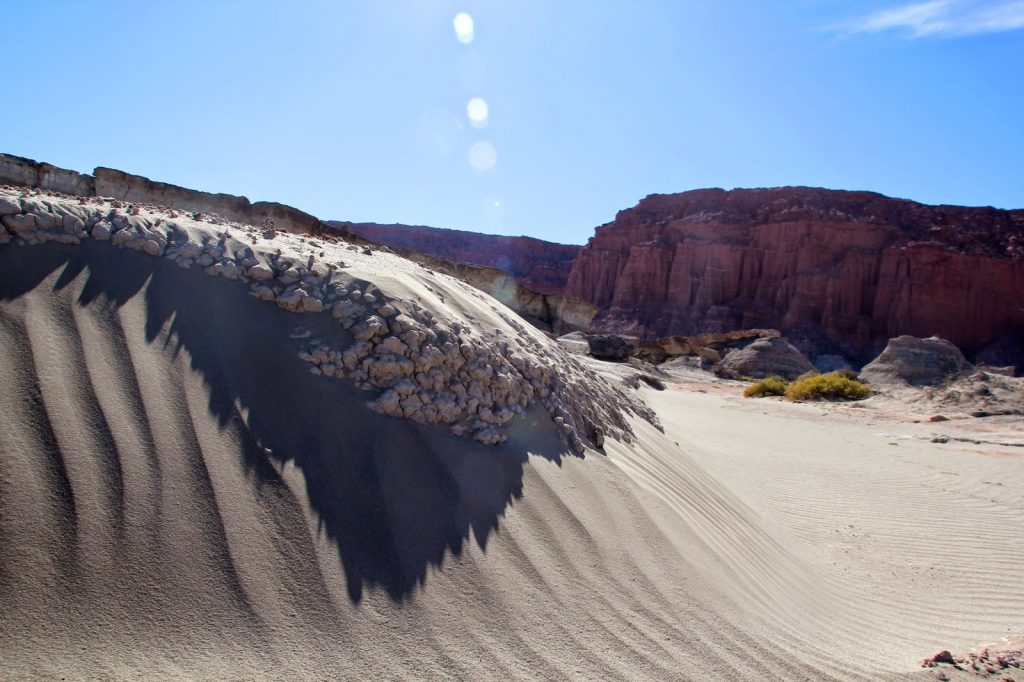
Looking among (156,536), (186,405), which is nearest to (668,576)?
(156,536)

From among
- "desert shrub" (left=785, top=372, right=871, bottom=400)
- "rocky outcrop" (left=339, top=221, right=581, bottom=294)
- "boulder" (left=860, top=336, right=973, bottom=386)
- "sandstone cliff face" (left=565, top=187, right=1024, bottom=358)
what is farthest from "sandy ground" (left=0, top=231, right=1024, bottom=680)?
"rocky outcrop" (left=339, top=221, right=581, bottom=294)

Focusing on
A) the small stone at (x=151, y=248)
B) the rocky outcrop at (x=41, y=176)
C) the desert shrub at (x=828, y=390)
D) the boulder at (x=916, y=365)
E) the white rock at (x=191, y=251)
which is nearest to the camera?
the small stone at (x=151, y=248)

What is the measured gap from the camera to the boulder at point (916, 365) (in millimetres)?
18109

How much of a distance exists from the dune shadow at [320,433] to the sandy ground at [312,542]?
1 cm

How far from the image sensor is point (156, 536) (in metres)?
1.93

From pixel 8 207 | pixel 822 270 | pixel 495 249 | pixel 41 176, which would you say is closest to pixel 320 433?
pixel 8 207

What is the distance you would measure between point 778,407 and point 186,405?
48.7 ft

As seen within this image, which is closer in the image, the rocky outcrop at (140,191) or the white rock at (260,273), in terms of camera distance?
the white rock at (260,273)

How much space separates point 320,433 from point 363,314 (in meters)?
0.83

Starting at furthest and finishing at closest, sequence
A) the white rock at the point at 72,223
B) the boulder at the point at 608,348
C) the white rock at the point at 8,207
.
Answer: the boulder at the point at 608,348 → the white rock at the point at 72,223 → the white rock at the point at 8,207

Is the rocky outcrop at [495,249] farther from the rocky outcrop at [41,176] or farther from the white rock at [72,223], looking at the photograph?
the white rock at [72,223]

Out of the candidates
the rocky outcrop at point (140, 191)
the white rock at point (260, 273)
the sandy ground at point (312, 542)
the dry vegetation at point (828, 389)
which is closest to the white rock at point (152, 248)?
the sandy ground at point (312, 542)

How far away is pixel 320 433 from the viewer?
257 cm

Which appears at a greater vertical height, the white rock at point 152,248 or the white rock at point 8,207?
the white rock at point 8,207
